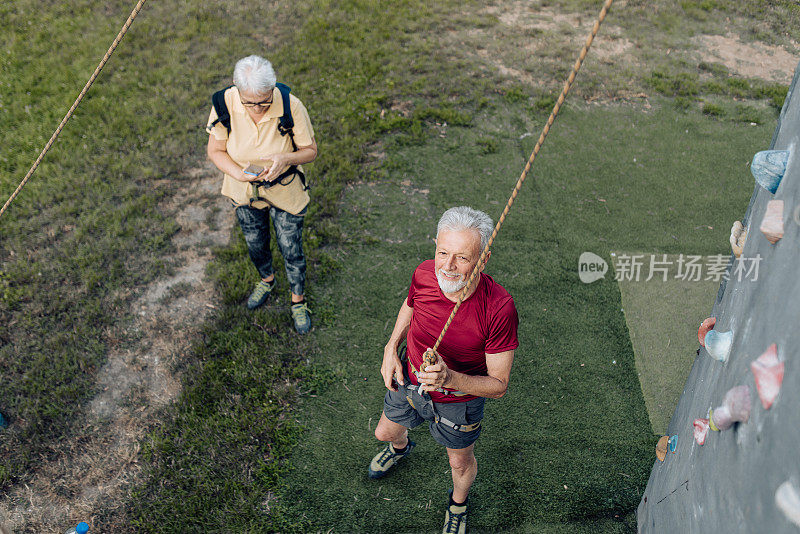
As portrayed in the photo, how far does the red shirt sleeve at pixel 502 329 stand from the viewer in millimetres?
2791

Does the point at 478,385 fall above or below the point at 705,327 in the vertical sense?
below

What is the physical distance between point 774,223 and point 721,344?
0.62 meters

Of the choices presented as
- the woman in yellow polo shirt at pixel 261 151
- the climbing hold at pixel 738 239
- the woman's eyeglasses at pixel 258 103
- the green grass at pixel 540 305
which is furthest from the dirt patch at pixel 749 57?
the woman's eyeglasses at pixel 258 103

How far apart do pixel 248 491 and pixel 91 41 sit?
7.39 m

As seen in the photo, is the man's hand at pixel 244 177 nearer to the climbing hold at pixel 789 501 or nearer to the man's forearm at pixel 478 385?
the man's forearm at pixel 478 385

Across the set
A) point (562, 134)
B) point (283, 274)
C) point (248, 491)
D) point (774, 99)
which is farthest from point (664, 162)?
point (248, 491)

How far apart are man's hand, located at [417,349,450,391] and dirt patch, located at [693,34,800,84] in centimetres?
767

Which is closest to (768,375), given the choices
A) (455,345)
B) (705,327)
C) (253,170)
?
(705,327)

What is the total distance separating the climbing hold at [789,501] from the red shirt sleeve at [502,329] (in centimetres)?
124

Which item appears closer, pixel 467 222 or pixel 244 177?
pixel 467 222

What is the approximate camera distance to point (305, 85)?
7.65m

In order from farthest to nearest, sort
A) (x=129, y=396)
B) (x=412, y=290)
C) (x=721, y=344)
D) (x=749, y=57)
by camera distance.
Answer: (x=749, y=57) < (x=129, y=396) < (x=412, y=290) < (x=721, y=344)

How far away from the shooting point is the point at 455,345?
2943 mm

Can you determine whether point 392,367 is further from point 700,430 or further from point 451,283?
point 700,430
